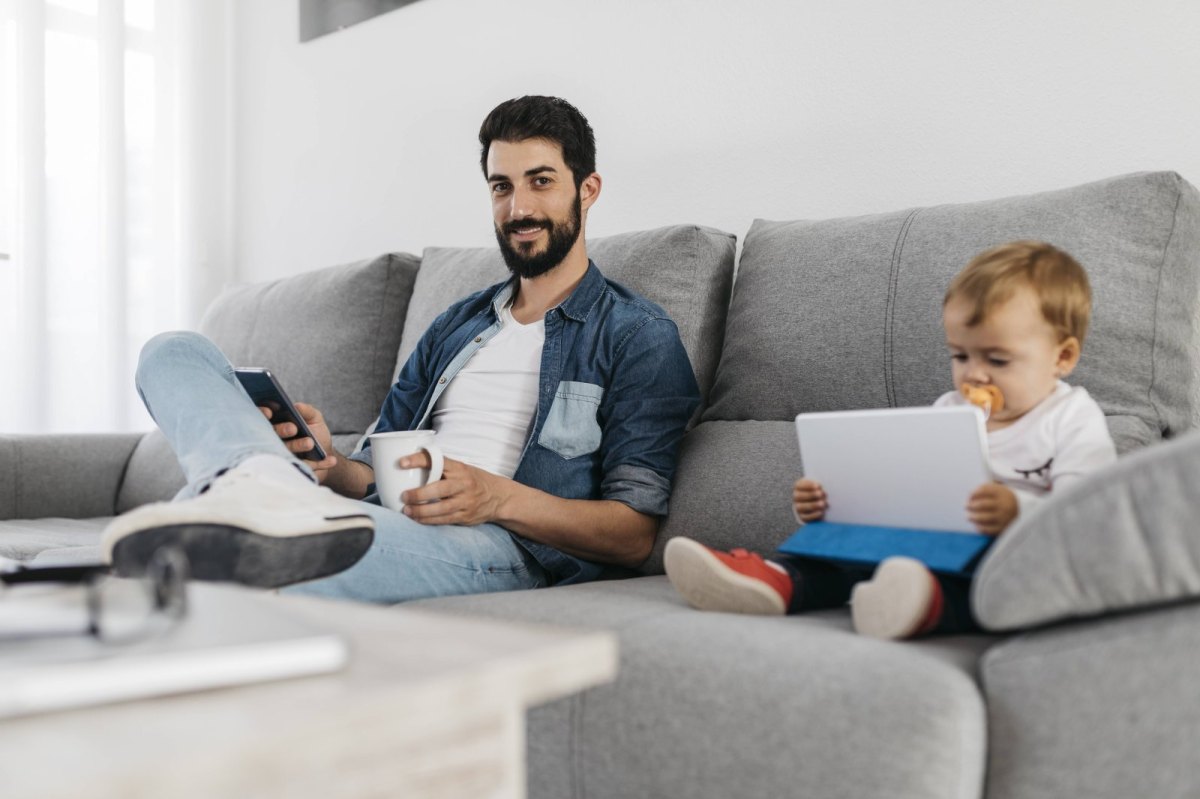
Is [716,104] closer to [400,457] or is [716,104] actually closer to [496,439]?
[496,439]

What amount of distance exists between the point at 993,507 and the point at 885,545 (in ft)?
0.41

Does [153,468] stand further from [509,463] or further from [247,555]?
[247,555]

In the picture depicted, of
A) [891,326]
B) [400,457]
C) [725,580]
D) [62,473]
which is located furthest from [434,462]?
[62,473]

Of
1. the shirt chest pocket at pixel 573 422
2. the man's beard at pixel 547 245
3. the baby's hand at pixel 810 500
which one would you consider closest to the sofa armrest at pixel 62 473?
the man's beard at pixel 547 245

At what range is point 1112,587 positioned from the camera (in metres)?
0.83

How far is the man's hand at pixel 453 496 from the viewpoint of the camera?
1.33 metres

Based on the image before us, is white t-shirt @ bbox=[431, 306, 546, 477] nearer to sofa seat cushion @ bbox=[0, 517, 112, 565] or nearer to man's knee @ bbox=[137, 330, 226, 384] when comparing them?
man's knee @ bbox=[137, 330, 226, 384]

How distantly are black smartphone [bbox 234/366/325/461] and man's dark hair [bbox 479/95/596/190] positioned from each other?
598mm

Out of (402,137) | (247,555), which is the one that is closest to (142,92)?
(402,137)

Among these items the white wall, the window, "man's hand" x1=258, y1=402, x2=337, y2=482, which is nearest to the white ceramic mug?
"man's hand" x1=258, y1=402, x2=337, y2=482

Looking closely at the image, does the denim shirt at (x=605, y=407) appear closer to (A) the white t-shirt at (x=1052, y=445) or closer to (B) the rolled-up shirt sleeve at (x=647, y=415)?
(B) the rolled-up shirt sleeve at (x=647, y=415)

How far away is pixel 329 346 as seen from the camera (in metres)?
2.30

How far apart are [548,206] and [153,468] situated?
1.23m

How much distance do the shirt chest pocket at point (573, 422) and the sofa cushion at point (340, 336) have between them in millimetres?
761
